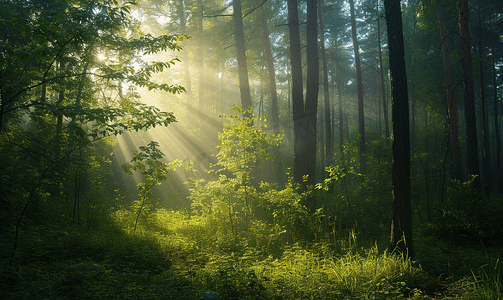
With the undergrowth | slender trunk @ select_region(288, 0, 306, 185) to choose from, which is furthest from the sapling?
slender trunk @ select_region(288, 0, 306, 185)

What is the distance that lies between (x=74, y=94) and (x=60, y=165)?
555 cm

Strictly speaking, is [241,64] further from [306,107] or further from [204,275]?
[204,275]

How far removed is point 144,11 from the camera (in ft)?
65.7

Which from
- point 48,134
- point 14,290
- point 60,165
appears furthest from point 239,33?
point 14,290

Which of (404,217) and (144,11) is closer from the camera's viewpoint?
(404,217)

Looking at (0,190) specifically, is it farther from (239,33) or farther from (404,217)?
(239,33)

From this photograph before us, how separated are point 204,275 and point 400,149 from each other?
3867 mm

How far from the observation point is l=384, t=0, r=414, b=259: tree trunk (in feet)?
14.5

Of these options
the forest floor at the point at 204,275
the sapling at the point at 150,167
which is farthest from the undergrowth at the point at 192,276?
the sapling at the point at 150,167

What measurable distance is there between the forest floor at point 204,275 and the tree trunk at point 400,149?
21.5 inches

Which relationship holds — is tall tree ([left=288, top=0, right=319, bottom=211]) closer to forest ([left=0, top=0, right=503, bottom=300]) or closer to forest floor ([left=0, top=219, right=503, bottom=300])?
forest ([left=0, top=0, right=503, bottom=300])

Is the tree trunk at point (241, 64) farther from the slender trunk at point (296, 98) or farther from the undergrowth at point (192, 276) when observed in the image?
the undergrowth at point (192, 276)

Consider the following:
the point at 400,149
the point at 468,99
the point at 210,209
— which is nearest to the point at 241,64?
the point at 210,209

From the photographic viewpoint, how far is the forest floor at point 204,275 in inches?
115
